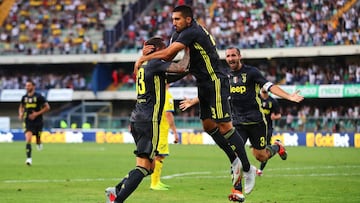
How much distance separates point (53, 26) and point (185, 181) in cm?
4363

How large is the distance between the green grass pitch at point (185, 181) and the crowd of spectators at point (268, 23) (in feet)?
74.3

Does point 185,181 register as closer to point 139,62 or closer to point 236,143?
point 236,143

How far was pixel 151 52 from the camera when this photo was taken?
12258 mm

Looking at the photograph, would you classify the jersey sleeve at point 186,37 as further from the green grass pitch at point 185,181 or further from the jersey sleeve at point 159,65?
the green grass pitch at point 185,181

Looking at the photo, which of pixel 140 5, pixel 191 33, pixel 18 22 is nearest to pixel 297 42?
pixel 140 5

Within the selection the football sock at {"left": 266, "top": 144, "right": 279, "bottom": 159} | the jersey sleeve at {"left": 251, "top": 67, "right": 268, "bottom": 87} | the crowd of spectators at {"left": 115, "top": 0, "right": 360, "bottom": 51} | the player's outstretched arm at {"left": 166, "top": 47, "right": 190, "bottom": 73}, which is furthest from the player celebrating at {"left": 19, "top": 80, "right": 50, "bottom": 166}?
the crowd of spectators at {"left": 115, "top": 0, "right": 360, "bottom": 51}

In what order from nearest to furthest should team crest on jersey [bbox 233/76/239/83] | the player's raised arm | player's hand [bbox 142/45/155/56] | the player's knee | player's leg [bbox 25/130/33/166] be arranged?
the player's raised arm → player's hand [bbox 142/45/155/56] → team crest on jersey [bbox 233/76/239/83] → the player's knee → player's leg [bbox 25/130/33/166]

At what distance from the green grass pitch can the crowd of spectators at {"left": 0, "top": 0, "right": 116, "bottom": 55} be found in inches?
1266

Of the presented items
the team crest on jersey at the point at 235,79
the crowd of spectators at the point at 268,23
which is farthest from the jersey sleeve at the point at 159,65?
the crowd of spectators at the point at 268,23

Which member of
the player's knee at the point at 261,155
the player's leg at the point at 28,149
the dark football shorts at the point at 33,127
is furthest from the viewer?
the dark football shorts at the point at 33,127

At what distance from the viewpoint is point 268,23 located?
52.1 meters

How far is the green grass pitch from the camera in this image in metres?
14.9

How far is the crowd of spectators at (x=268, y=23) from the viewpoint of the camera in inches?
1961

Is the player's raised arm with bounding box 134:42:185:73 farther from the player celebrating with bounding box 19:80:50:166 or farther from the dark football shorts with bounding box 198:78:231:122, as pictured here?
the player celebrating with bounding box 19:80:50:166
